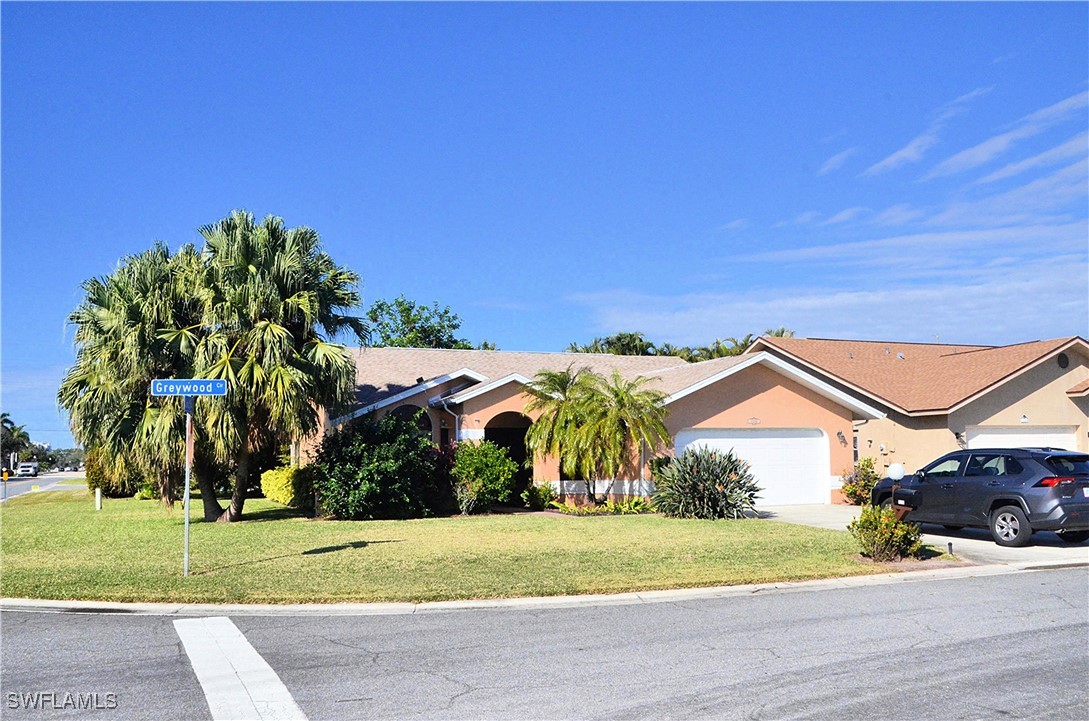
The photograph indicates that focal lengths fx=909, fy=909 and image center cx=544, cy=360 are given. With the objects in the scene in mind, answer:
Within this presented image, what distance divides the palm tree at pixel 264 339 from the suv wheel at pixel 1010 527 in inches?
547

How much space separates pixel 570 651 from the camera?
816 cm

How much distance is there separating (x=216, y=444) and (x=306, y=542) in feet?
17.1

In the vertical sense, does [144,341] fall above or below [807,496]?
above

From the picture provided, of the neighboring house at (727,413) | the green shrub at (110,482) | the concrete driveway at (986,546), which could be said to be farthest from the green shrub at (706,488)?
the green shrub at (110,482)

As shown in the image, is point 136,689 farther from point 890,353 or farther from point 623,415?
point 890,353

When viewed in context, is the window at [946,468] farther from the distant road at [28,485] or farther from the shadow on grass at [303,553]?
the distant road at [28,485]

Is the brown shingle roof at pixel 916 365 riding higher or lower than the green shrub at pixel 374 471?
higher

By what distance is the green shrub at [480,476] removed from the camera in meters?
23.0

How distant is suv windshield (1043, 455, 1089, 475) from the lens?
15.1 m

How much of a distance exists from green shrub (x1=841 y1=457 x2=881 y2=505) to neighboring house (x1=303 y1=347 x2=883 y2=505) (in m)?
0.33

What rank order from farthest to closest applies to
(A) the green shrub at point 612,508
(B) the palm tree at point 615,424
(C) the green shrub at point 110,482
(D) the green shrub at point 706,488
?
(C) the green shrub at point 110,482
(A) the green shrub at point 612,508
(B) the palm tree at point 615,424
(D) the green shrub at point 706,488

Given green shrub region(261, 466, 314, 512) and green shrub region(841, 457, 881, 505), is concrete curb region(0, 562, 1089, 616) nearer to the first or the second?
green shrub region(261, 466, 314, 512)

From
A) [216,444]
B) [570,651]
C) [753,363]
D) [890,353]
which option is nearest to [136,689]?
[570,651]

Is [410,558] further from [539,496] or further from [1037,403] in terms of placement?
[1037,403]
